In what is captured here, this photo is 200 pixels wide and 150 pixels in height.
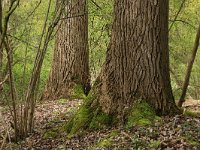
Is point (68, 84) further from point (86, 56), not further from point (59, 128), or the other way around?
point (59, 128)

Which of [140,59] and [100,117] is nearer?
[140,59]

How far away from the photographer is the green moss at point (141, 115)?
656 centimetres

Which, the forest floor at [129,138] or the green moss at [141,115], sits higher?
the green moss at [141,115]

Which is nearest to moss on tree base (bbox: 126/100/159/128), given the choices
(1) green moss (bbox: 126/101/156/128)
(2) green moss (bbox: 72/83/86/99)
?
(1) green moss (bbox: 126/101/156/128)

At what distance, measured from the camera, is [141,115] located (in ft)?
21.7

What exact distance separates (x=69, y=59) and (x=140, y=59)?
590cm

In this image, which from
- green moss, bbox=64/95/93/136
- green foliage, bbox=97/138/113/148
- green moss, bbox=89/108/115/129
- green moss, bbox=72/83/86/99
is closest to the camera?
green foliage, bbox=97/138/113/148

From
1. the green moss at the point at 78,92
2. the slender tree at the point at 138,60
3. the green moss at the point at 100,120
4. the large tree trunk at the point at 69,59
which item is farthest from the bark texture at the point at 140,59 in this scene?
the large tree trunk at the point at 69,59

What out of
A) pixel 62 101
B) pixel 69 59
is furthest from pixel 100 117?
pixel 69 59

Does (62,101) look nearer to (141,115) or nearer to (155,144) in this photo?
(141,115)

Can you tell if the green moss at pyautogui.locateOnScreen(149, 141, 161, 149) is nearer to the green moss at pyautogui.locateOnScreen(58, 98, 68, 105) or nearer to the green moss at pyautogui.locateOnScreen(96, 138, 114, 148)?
the green moss at pyautogui.locateOnScreen(96, 138, 114, 148)

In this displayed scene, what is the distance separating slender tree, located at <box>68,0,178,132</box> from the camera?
6.76 meters

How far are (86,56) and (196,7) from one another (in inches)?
244

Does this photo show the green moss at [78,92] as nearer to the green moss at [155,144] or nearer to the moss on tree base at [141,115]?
the moss on tree base at [141,115]
